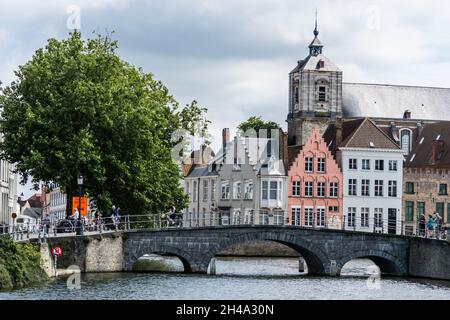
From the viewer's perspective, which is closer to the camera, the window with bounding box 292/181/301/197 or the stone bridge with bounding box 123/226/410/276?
the stone bridge with bounding box 123/226/410/276

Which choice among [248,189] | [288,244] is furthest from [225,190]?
[288,244]

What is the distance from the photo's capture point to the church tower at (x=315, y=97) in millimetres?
122938

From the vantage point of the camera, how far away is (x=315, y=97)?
12369 centimetres

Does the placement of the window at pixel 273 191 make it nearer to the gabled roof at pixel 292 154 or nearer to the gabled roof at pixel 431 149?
the gabled roof at pixel 292 154

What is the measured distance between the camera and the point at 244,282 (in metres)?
59.0

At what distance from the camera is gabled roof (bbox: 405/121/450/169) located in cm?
11194

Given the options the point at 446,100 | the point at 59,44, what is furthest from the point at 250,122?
the point at 59,44

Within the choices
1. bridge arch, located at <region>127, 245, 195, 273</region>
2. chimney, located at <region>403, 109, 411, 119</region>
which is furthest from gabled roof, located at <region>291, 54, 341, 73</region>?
bridge arch, located at <region>127, 245, 195, 273</region>

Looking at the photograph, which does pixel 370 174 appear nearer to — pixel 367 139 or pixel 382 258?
pixel 367 139

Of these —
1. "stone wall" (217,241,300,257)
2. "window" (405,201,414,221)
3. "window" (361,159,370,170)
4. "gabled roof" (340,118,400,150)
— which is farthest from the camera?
"window" (405,201,414,221)

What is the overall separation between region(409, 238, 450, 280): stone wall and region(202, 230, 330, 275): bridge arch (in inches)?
177

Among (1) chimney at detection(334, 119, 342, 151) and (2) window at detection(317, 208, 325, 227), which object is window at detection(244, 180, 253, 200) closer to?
(2) window at detection(317, 208, 325, 227)

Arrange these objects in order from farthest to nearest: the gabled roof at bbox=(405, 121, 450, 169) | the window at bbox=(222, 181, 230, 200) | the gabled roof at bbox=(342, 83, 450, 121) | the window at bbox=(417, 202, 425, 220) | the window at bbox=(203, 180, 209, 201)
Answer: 1. the gabled roof at bbox=(342, 83, 450, 121)
2. the window at bbox=(203, 180, 209, 201)
3. the gabled roof at bbox=(405, 121, 450, 169)
4. the window at bbox=(417, 202, 425, 220)
5. the window at bbox=(222, 181, 230, 200)

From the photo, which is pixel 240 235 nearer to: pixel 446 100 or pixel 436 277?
pixel 436 277
